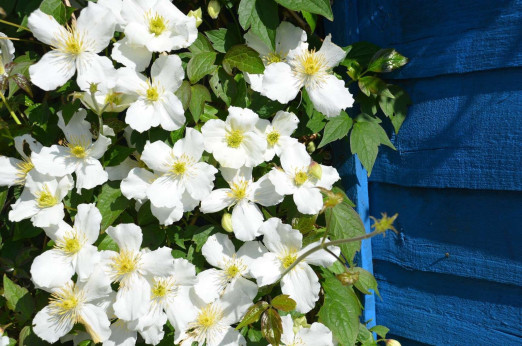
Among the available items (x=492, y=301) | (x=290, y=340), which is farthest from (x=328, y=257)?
(x=492, y=301)

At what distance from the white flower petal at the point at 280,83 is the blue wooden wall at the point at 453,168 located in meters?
0.25

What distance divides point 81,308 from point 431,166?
94cm

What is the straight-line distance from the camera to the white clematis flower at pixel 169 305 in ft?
3.64

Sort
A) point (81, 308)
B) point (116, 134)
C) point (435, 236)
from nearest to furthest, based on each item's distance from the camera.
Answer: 1. point (81, 308)
2. point (116, 134)
3. point (435, 236)

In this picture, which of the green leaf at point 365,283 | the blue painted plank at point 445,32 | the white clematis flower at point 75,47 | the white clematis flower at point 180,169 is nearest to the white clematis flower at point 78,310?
the white clematis flower at point 180,169

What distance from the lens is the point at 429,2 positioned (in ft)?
4.05

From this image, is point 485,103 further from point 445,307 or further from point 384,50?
point 445,307

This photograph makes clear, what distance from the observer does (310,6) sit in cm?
109

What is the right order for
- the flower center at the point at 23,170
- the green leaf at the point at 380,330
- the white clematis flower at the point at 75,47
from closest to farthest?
1. the white clematis flower at the point at 75,47
2. the flower center at the point at 23,170
3. the green leaf at the point at 380,330

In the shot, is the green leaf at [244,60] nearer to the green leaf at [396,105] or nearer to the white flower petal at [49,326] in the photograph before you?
the green leaf at [396,105]

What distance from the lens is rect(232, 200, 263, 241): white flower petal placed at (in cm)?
114

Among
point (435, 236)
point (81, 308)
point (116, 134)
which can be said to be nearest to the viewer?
point (81, 308)

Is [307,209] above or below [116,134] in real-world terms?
below

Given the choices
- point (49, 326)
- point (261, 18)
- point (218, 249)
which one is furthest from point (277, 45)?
point (49, 326)
